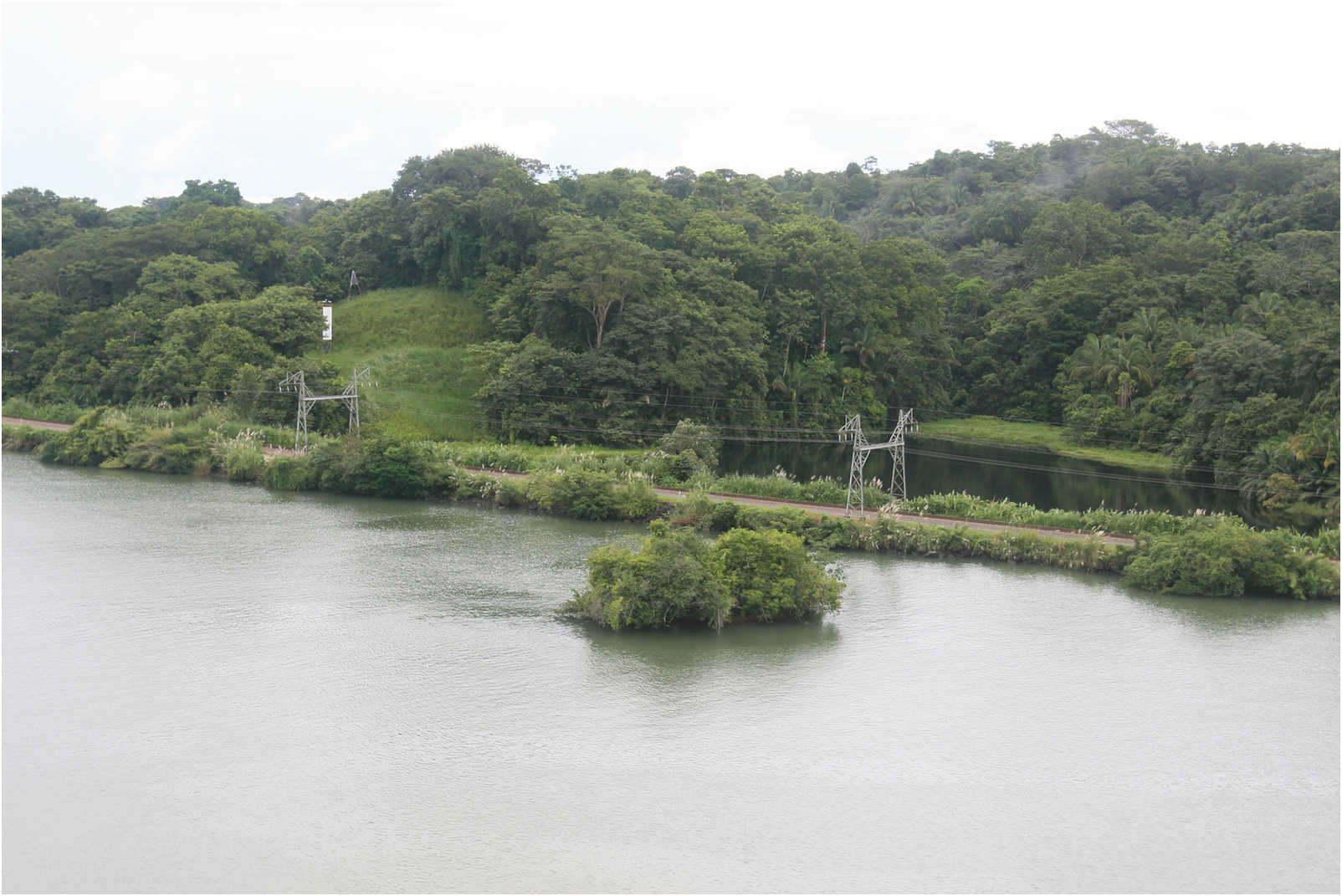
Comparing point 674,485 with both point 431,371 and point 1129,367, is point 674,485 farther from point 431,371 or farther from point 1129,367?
point 1129,367

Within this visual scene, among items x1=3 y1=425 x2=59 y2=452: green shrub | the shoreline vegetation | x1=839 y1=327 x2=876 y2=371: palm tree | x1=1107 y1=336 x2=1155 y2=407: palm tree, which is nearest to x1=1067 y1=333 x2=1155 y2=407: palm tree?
x1=1107 y1=336 x2=1155 y2=407: palm tree

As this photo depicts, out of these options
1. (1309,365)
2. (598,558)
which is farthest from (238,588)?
(1309,365)

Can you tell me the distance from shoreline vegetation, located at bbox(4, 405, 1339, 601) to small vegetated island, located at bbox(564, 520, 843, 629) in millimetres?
314

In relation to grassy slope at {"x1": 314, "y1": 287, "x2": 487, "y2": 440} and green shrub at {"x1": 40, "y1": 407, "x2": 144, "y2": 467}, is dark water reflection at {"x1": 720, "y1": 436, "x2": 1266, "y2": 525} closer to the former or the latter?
grassy slope at {"x1": 314, "y1": 287, "x2": 487, "y2": 440}

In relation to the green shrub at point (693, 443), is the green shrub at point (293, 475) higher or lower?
lower

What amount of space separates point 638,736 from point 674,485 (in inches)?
768

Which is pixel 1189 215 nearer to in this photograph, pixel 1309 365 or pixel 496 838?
pixel 1309 365

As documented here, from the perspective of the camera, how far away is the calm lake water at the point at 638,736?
15.5m

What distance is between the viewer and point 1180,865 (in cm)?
1570

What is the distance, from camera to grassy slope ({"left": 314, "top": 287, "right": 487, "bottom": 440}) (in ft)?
161

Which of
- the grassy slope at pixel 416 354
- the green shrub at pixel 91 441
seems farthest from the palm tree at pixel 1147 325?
the green shrub at pixel 91 441

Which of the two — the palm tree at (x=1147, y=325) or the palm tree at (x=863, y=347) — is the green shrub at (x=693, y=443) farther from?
the palm tree at (x=1147, y=325)

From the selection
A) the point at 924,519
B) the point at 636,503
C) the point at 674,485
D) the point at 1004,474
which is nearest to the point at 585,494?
the point at 636,503

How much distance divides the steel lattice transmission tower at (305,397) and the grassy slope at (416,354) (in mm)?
1376
